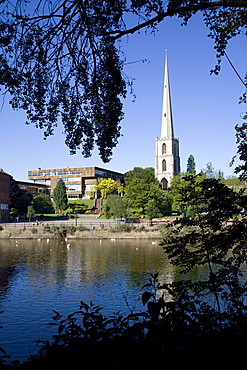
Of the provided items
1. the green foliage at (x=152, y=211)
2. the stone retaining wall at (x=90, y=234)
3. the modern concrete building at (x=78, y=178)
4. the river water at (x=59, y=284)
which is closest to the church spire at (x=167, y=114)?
the modern concrete building at (x=78, y=178)

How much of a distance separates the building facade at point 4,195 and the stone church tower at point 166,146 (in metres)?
44.7

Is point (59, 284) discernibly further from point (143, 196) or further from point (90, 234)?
point (143, 196)

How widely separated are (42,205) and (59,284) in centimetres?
6142

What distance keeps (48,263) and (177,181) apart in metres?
45.2

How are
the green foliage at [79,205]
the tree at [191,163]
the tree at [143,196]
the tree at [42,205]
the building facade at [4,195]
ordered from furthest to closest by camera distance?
the tree at [191,163] → the green foliage at [79,205] → the tree at [42,205] → the building facade at [4,195] → the tree at [143,196]

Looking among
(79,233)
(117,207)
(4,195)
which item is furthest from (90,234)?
(4,195)

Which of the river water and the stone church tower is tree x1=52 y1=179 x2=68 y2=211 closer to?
the stone church tower

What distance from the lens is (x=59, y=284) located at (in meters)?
21.2

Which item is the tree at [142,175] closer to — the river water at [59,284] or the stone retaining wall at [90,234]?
the stone retaining wall at [90,234]

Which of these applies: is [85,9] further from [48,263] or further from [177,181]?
[177,181]

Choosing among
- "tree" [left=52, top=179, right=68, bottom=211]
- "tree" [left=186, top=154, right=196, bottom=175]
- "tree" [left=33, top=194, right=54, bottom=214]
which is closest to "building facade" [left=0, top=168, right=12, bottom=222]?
"tree" [left=33, top=194, right=54, bottom=214]

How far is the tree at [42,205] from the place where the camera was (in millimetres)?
79875

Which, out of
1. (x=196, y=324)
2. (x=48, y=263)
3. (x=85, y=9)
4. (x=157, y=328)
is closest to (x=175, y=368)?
(x=157, y=328)

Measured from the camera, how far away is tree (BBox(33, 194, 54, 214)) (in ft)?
262
